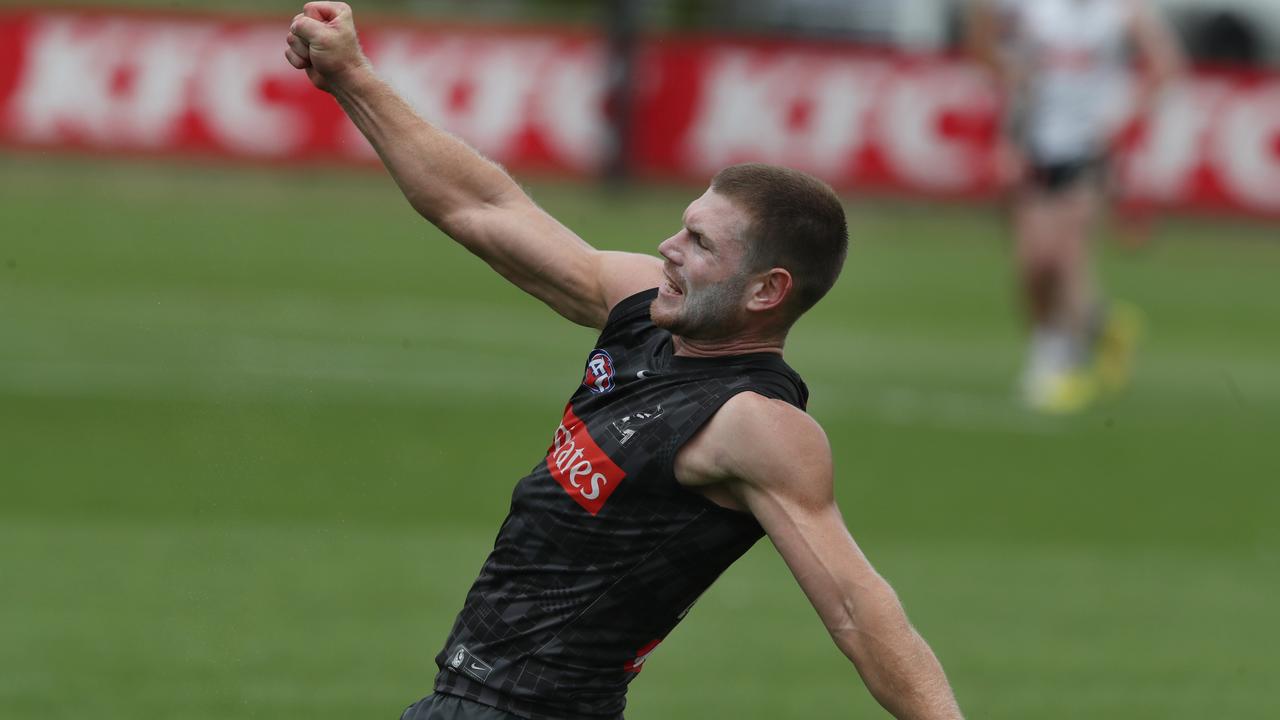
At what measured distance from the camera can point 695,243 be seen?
175 inches

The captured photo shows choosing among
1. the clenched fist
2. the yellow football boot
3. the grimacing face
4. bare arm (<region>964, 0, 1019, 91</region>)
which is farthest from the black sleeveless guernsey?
bare arm (<region>964, 0, 1019, 91</region>)

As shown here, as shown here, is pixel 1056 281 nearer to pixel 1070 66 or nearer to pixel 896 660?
pixel 1070 66

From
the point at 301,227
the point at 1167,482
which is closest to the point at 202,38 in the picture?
the point at 301,227

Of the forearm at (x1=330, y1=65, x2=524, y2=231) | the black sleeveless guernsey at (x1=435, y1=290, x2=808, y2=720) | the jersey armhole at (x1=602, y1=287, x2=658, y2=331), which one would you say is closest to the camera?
the black sleeveless guernsey at (x1=435, y1=290, x2=808, y2=720)

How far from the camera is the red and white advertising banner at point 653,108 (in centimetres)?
2281

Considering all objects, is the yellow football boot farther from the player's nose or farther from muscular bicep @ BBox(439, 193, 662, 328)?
the player's nose

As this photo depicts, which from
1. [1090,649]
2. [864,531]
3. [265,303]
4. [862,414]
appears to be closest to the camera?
[1090,649]

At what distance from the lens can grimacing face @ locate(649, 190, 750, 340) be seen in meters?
4.42

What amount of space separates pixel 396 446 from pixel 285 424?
0.73 meters

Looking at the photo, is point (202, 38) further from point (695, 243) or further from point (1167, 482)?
point (695, 243)

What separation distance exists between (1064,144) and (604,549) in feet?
31.3

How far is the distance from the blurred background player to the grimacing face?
29.8 ft

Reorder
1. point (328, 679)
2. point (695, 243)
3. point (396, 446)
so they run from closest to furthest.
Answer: point (695, 243) < point (328, 679) < point (396, 446)

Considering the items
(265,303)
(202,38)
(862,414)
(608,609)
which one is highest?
(202,38)
